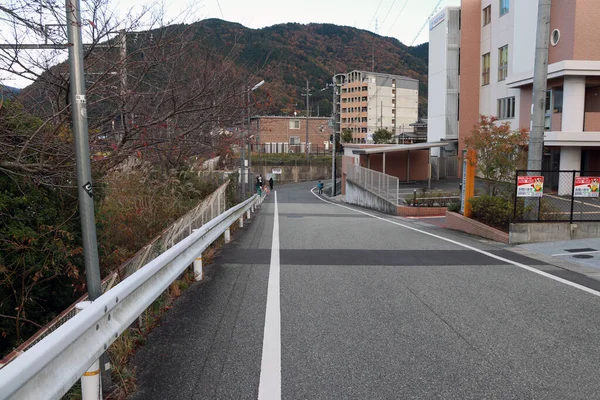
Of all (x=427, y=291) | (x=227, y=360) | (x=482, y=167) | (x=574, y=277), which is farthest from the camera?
(x=482, y=167)

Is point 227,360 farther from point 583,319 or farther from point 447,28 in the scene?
point 447,28

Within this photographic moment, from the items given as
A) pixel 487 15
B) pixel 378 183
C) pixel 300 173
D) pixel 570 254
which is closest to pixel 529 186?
pixel 570 254

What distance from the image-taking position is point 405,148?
3953 centimetres

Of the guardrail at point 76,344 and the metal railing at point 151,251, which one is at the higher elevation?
the guardrail at point 76,344

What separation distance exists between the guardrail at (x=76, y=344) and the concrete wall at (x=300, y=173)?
244 ft

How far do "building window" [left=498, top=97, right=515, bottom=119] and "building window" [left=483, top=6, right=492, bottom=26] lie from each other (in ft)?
24.4

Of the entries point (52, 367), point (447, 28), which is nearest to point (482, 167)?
point (52, 367)

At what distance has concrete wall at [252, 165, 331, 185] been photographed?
8027 cm

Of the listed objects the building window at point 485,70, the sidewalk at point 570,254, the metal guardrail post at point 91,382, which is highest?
the building window at point 485,70

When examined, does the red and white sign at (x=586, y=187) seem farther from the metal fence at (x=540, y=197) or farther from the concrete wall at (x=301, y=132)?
the concrete wall at (x=301, y=132)

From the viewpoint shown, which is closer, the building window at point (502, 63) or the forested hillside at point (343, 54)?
the building window at point (502, 63)

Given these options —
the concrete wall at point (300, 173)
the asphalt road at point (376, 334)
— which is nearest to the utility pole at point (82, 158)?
the asphalt road at point (376, 334)

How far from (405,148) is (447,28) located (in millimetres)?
13095

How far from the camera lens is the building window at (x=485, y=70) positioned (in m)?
39.6
